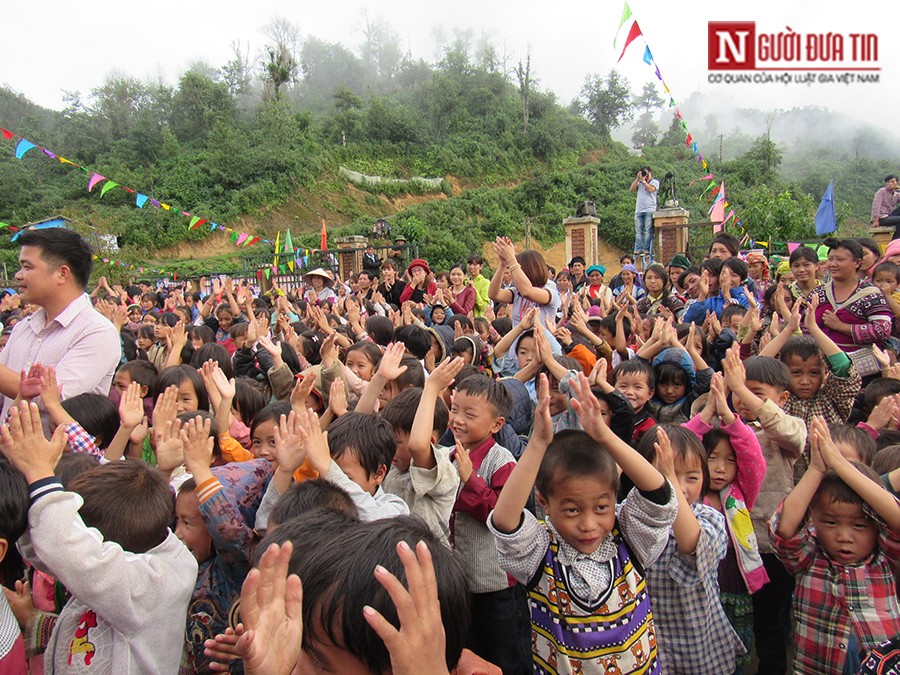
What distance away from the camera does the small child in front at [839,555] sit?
1.78 metres

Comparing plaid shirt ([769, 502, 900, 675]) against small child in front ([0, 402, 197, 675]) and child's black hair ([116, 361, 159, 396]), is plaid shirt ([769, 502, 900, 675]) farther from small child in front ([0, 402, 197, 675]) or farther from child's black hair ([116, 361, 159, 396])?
child's black hair ([116, 361, 159, 396])

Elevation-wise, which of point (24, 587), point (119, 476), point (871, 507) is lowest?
point (24, 587)

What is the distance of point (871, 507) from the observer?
179 cm

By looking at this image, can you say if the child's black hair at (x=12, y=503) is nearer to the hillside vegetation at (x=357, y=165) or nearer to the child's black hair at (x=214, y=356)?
the child's black hair at (x=214, y=356)

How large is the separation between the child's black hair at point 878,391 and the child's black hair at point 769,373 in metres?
0.49

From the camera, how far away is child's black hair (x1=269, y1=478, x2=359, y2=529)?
5.26 feet

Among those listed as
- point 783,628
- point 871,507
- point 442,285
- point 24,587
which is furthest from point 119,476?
point 442,285

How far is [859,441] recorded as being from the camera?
7.34 ft

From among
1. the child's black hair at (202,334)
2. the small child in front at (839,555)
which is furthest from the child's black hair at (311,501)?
the child's black hair at (202,334)

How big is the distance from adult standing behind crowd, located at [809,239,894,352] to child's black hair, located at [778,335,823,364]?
757 mm

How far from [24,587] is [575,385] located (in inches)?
66.7

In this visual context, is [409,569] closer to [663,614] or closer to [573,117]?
A: [663,614]

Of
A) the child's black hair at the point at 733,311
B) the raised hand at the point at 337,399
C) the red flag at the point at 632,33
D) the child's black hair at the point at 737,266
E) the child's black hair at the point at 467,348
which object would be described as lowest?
the raised hand at the point at 337,399

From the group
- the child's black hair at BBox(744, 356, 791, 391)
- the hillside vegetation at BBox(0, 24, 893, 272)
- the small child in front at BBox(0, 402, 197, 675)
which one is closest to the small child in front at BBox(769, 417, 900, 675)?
the child's black hair at BBox(744, 356, 791, 391)
